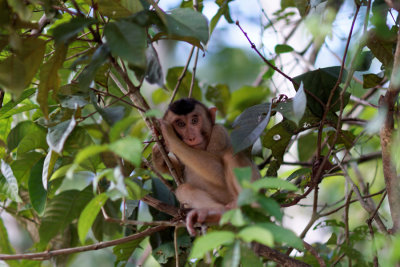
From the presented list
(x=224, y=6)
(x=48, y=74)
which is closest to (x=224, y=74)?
(x=224, y=6)

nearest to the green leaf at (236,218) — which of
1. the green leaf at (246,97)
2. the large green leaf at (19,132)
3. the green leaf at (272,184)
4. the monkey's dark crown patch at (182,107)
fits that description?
the green leaf at (272,184)

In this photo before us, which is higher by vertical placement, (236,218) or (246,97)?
(246,97)

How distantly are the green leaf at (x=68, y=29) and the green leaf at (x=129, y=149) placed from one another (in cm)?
66

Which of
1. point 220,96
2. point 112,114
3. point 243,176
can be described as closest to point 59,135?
point 112,114

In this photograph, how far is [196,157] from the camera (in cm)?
299

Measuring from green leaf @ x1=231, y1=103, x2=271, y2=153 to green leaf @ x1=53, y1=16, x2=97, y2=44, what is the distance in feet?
2.94

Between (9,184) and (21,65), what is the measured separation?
0.91 m

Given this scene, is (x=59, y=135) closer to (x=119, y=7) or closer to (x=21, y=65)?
(x=21, y=65)

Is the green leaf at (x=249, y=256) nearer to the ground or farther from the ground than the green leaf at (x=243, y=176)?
nearer to the ground

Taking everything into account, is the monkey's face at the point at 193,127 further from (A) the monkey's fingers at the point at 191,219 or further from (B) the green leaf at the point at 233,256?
(B) the green leaf at the point at 233,256

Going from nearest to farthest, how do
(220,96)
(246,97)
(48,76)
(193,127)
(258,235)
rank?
(258,235) → (48,76) → (193,127) → (220,96) → (246,97)

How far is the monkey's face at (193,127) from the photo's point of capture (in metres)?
3.10

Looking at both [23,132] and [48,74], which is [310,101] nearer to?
[48,74]

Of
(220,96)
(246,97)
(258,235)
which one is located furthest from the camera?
(246,97)
